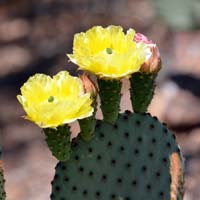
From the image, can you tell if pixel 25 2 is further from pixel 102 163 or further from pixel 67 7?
pixel 102 163

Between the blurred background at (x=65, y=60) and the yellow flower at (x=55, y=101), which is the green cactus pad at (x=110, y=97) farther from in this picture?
the blurred background at (x=65, y=60)

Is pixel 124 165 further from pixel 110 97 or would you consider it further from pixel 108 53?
pixel 108 53

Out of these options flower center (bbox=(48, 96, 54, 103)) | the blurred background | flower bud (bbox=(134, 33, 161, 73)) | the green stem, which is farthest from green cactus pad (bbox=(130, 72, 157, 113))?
the blurred background

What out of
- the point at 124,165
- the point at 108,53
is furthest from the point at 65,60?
the point at 108,53

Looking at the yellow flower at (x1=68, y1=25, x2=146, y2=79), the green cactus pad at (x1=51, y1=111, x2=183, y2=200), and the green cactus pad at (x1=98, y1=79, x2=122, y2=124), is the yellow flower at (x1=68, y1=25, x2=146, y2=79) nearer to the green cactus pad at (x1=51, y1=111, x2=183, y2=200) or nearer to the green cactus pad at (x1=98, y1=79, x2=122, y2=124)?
the green cactus pad at (x1=98, y1=79, x2=122, y2=124)

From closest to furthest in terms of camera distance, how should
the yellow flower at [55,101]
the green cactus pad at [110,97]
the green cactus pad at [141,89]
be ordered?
the yellow flower at [55,101], the green cactus pad at [110,97], the green cactus pad at [141,89]

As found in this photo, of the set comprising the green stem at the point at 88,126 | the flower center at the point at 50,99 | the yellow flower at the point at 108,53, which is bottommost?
the green stem at the point at 88,126

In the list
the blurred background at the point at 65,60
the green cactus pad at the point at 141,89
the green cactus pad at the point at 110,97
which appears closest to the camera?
the green cactus pad at the point at 110,97

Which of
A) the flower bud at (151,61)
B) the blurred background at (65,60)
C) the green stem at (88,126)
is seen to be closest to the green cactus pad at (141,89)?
the flower bud at (151,61)
